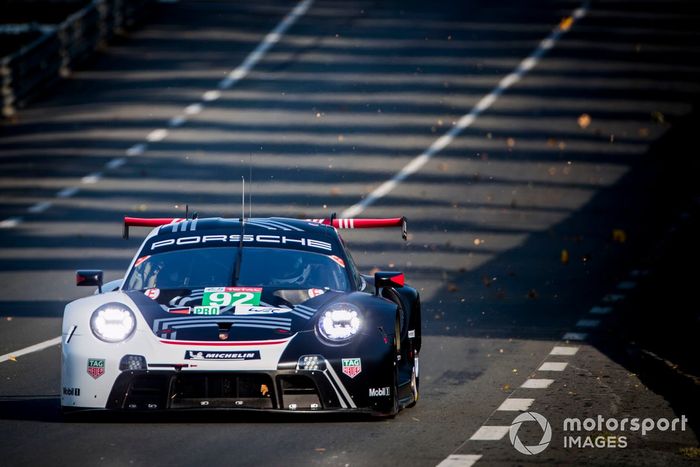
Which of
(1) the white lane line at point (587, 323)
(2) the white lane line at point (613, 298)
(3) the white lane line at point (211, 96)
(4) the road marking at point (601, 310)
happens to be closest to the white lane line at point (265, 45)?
(3) the white lane line at point (211, 96)

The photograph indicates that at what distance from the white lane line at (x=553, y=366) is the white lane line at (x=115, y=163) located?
52.6ft

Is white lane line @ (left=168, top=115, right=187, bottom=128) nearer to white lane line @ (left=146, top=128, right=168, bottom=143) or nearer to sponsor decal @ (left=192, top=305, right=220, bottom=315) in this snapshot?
white lane line @ (left=146, top=128, right=168, bottom=143)

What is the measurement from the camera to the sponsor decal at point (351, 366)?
880 cm

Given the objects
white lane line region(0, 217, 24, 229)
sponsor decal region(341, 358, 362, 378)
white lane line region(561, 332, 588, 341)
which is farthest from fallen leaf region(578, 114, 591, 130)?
sponsor decal region(341, 358, 362, 378)

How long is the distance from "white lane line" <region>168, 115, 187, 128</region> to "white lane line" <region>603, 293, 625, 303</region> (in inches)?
583

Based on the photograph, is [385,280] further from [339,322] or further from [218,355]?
[218,355]

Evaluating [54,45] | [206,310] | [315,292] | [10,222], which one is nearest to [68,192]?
[10,222]

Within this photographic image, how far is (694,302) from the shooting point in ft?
48.9

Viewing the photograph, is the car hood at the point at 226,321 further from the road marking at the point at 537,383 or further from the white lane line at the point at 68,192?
the white lane line at the point at 68,192

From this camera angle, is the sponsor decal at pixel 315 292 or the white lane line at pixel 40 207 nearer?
the sponsor decal at pixel 315 292

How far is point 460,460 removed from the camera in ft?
26.0

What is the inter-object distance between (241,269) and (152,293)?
29.3 inches

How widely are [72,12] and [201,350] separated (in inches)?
1183

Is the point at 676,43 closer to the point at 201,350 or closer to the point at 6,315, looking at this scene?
the point at 6,315
